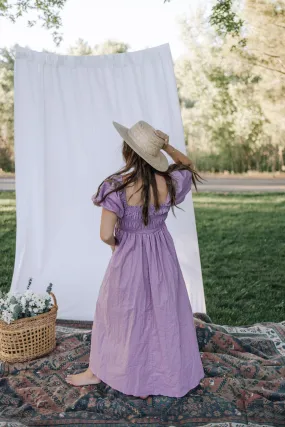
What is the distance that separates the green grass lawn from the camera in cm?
438

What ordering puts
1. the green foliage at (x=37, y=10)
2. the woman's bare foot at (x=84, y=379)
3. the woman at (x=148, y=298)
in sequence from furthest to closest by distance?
the green foliage at (x=37, y=10), the woman's bare foot at (x=84, y=379), the woman at (x=148, y=298)

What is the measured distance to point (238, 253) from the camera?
6.10 metres

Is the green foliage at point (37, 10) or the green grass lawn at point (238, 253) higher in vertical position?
the green foliage at point (37, 10)

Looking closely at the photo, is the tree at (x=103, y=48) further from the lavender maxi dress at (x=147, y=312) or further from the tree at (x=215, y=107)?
the lavender maxi dress at (x=147, y=312)

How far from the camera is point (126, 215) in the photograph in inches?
95.0

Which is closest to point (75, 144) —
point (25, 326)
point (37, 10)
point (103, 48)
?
point (25, 326)

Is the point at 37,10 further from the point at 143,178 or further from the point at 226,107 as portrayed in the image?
the point at 226,107

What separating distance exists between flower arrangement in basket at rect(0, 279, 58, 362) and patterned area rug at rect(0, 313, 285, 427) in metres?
0.07

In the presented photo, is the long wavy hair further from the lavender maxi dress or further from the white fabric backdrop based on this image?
the white fabric backdrop

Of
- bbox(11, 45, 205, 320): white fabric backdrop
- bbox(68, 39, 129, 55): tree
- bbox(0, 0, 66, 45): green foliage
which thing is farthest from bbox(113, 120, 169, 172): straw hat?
bbox(68, 39, 129, 55): tree

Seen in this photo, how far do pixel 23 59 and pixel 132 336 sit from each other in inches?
84.0

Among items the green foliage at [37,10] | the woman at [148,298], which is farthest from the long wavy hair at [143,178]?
the green foliage at [37,10]

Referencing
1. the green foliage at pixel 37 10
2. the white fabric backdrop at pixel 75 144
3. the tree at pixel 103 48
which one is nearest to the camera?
the white fabric backdrop at pixel 75 144

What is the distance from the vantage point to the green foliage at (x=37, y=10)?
651 centimetres
